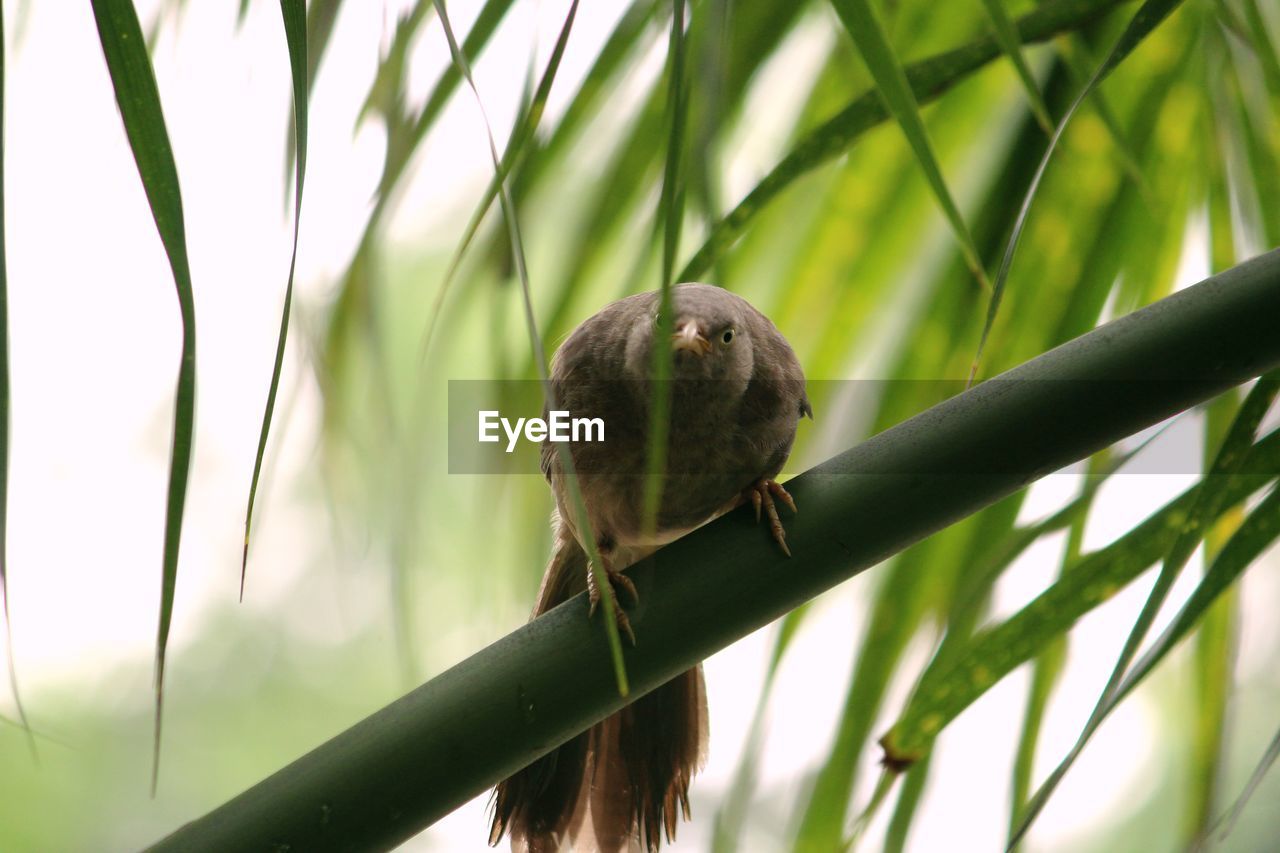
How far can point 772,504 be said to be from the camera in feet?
3.96

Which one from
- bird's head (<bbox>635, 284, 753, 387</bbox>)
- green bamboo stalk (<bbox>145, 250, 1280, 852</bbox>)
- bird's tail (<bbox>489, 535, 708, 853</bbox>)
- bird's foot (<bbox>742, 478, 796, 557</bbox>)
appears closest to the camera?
green bamboo stalk (<bbox>145, 250, 1280, 852</bbox>)

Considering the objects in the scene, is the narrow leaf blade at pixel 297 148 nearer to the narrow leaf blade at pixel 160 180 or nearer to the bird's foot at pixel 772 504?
the narrow leaf blade at pixel 160 180

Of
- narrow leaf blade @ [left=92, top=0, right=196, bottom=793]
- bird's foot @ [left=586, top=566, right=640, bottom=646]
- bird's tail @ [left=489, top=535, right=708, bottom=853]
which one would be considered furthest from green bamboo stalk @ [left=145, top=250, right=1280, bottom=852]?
bird's tail @ [left=489, top=535, right=708, bottom=853]

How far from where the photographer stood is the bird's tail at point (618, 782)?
68.4 inches

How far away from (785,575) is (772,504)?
15 centimetres

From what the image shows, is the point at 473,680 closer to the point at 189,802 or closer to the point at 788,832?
the point at 788,832

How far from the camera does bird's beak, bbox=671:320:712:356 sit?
182 centimetres

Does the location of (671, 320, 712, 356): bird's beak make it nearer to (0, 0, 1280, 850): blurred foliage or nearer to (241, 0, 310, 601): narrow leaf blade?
(0, 0, 1280, 850): blurred foliage

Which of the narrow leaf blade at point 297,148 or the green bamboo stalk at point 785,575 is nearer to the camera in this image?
the narrow leaf blade at point 297,148

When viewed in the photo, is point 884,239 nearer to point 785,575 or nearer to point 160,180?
point 785,575

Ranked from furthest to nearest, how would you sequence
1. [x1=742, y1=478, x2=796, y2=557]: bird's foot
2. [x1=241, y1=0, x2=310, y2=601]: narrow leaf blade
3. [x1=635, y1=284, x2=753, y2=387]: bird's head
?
[x1=635, y1=284, x2=753, y2=387]: bird's head
[x1=742, y1=478, x2=796, y2=557]: bird's foot
[x1=241, y1=0, x2=310, y2=601]: narrow leaf blade

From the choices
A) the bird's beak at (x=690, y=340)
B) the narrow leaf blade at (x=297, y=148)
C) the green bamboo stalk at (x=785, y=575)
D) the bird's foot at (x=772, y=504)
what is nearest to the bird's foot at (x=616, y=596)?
the green bamboo stalk at (x=785, y=575)

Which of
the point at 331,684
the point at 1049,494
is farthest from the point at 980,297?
the point at 331,684

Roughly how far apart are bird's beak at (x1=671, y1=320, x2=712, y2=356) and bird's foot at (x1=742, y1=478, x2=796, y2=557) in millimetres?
306
